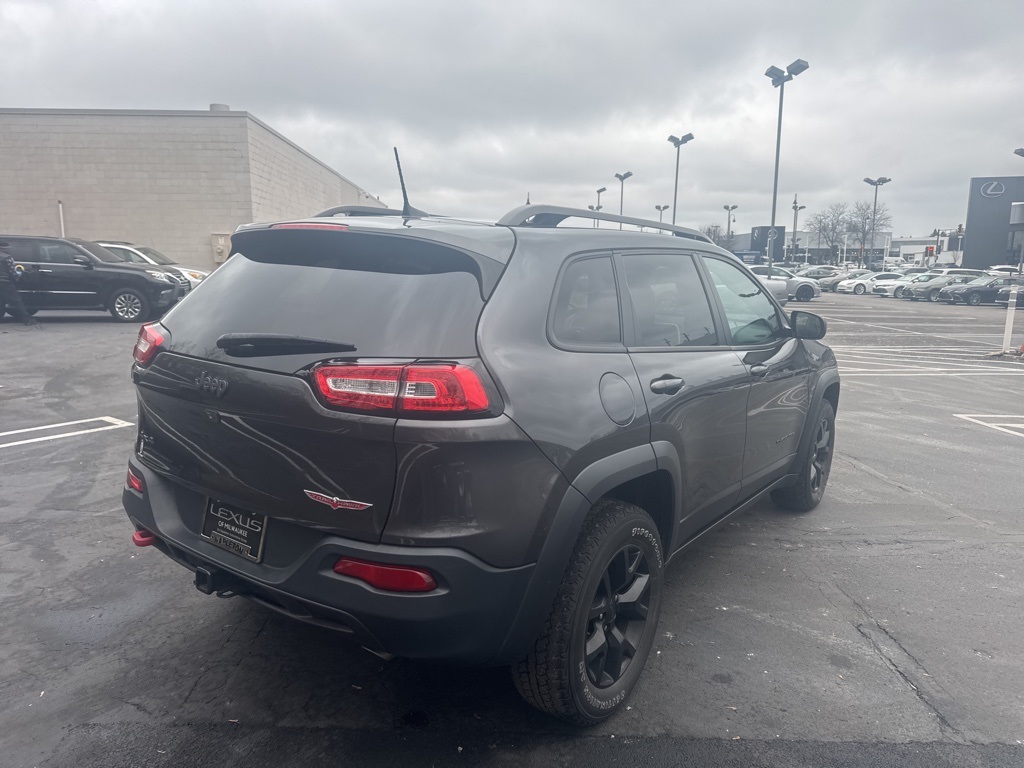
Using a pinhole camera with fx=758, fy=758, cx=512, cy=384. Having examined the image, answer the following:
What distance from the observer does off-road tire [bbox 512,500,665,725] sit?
254cm

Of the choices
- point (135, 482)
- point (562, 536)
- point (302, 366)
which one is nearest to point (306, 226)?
point (302, 366)

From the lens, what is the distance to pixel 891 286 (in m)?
42.3

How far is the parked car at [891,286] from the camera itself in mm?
41006

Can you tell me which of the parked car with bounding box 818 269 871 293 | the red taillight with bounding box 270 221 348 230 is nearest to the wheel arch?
the red taillight with bounding box 270 221 348 230

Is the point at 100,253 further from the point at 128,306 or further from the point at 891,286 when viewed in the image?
the point at 891,286

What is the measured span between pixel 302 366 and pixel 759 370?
247 cm

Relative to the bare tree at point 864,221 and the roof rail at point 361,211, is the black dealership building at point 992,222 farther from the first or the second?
the roof rail at point 361,211

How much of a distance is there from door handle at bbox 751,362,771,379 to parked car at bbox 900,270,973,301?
38261mm

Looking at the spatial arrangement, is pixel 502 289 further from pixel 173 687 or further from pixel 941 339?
pixel 941 339

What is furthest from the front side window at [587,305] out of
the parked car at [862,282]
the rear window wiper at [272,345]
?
the parked car at [862,282]

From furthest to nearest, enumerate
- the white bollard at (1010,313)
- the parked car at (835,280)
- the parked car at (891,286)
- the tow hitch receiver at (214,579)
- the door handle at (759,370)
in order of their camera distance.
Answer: the parked car at (835,280) → the parked car at (891,286) → the white bollard at (1010,313) → the door handle at (759,370) → the tow hitch receiver at (214,579)

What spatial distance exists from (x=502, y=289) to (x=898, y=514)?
391 cm

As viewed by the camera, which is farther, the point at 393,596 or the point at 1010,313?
the point at 1010,313

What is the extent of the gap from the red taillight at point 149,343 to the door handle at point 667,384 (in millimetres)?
1900
